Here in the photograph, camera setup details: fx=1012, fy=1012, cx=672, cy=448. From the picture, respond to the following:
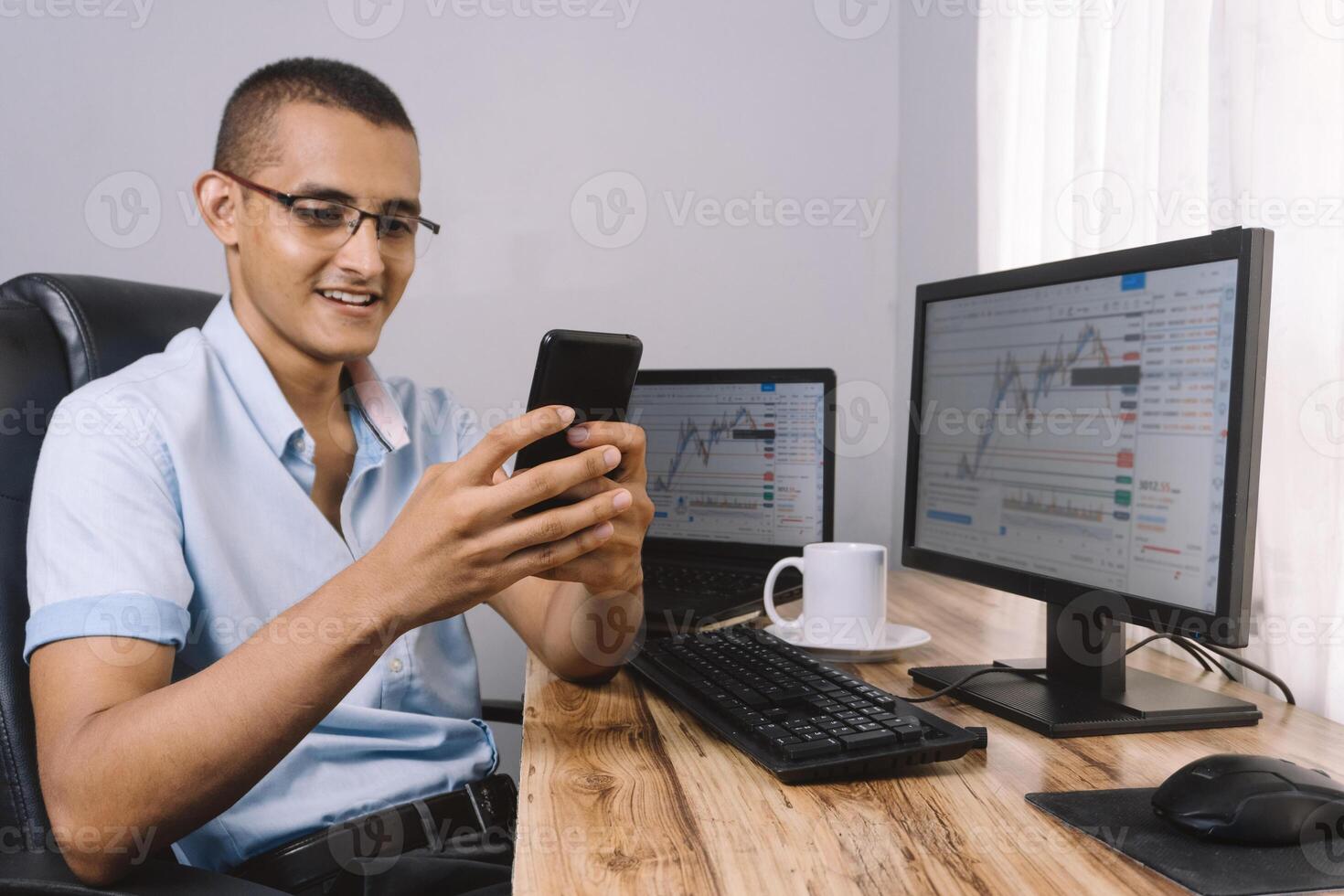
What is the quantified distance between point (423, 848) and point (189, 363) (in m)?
0.52

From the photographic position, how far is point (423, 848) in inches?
36.6

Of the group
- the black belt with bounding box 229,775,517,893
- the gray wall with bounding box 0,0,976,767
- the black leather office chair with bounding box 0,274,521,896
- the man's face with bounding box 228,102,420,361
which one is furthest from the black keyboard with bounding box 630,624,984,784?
the gray wall with bounding box 0,0,976,767

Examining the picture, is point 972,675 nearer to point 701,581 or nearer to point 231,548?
point 701,581

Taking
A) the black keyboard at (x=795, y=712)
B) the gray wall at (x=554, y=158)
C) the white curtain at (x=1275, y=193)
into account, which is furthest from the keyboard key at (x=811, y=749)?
the gray wall at (x=554, y=158)

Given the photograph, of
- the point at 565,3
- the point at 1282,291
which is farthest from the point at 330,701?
the point at 565,3

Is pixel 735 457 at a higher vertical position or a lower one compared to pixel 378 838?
higher

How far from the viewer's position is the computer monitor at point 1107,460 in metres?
0.74

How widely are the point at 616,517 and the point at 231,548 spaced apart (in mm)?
391

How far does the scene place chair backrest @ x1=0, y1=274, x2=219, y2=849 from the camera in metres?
0.82

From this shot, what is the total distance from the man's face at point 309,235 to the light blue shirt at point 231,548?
0.19 ft

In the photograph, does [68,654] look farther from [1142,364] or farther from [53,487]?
[1142,364]

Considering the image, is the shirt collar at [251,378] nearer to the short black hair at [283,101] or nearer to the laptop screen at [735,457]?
the short black hair at [283,101]

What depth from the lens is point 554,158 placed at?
184 centimetres

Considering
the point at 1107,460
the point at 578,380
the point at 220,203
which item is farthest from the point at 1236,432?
the point at 220,203
